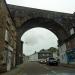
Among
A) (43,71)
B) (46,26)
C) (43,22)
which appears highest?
(43,22)

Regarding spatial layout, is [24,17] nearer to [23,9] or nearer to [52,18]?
[23,9]

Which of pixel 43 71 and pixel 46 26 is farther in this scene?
pixel 46 26

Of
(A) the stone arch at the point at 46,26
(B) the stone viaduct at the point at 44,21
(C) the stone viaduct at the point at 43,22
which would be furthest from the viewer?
(A) the stone arch at the point at 46,26

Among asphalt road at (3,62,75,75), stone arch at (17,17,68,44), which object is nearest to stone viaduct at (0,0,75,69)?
stone arch at (17,17,68,44)

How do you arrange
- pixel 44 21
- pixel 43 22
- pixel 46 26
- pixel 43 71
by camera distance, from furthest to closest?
pixel 46 26 < pixel 43 22 < pixel 44 21 < pixel 43 71

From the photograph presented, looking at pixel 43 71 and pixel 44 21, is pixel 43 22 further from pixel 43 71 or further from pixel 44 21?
pixel 43 71

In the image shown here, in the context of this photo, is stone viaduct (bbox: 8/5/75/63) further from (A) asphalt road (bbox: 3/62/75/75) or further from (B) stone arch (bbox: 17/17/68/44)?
(A) asphalt road (bbox: 3/62/75/75)

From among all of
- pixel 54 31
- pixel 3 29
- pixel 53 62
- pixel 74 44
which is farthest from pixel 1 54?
pixel 54 31

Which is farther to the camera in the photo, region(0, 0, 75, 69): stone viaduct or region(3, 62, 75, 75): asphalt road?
region(0, 0, 75, 69): stone viaduct

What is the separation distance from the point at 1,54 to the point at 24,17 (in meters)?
32.7

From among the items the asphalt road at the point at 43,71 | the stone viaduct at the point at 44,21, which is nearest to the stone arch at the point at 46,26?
the stone viaduct at the point at 44,21

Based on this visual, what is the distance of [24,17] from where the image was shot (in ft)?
177

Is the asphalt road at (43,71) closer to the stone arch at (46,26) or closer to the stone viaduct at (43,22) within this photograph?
the stone viaduct at (43,22)

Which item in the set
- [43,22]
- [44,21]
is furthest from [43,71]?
[43,22]
